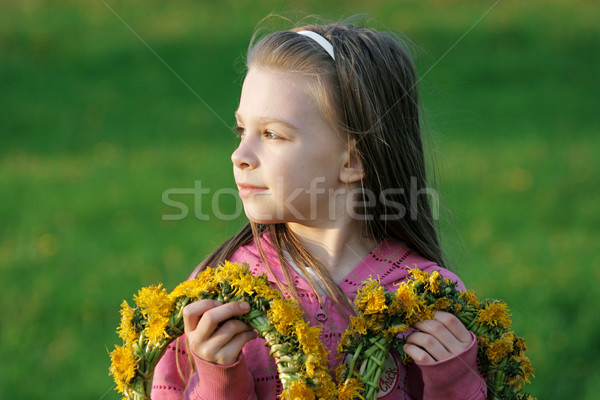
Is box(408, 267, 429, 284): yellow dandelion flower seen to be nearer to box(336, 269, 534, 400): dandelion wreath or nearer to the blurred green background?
box(336, 269, 534, 400): dandelion wreath

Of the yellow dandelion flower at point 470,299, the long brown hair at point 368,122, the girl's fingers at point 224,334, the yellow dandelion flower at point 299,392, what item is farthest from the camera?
the long brown hair at point 368,122

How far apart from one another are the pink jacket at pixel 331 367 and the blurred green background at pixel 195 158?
2.22 feet

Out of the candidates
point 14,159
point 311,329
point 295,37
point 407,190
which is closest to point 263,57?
point 295,37

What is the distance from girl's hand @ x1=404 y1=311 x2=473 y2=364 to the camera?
2.81m

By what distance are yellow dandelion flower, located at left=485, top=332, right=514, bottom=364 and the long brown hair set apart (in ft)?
1.76

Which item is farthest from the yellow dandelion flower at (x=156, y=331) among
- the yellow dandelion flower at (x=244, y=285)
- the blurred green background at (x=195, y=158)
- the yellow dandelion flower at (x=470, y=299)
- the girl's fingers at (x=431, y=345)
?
the blurred green background at (x=195, y=158)

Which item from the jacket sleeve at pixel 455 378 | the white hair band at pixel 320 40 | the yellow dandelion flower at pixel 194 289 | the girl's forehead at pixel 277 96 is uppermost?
the white hair band at pixel 320 40

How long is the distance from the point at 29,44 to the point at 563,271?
353 inches

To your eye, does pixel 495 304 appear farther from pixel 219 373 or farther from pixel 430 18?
pixel 430 18

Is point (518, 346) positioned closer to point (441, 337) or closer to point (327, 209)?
point (441, 337)

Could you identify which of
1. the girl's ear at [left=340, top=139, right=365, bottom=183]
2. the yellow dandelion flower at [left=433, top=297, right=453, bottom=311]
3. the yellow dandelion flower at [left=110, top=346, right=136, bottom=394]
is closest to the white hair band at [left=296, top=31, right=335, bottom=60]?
the girl's ear at [left=340, top=139, right=365, bottom=183]

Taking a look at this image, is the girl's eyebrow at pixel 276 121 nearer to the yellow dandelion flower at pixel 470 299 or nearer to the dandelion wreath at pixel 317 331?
the dandelion wreath at pixel 317 331

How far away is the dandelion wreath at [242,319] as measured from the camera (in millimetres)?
2643

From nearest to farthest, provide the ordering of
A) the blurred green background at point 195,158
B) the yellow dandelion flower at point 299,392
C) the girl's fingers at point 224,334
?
the yellow dandelion flower at point 299,392
the girl's fingers at point 224,334
the blurred green background at point 195,158
